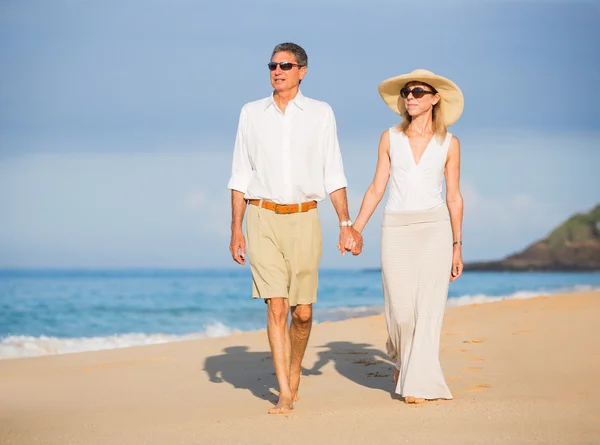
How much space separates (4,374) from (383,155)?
5.20m

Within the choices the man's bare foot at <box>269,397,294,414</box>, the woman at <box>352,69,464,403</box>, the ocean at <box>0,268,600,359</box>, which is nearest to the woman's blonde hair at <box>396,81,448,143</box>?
the woman at <box>352,69,464,403</box>

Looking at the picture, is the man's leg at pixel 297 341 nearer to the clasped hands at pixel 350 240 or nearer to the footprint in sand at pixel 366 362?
the clasped hands at pixel 350 240

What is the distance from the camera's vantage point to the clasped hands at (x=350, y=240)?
708cm

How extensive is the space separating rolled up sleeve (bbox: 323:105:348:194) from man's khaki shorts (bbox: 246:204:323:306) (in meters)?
0.22

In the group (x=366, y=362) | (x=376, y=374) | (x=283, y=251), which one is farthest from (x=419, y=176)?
(x=366, y=362)

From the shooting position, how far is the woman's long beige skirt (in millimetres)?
7129

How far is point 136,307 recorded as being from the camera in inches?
1289

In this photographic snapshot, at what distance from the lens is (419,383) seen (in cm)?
705

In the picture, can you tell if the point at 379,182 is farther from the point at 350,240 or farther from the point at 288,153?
the point at 288,153

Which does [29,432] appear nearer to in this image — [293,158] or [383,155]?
[293,158]

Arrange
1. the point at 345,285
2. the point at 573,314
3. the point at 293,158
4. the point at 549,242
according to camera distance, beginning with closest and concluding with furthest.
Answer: the point at 293,158
the point at 573,314
the point at 345,285
the point at 549,242

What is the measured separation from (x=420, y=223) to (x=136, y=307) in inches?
1039

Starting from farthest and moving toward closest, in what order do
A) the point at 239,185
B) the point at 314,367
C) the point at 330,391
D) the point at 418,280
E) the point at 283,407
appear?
the point at 314,367, the point at 330,391, the point at 418,280, the point at 239,185, the point at 283,407

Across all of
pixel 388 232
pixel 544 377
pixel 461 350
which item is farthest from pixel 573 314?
pixel 388 232
